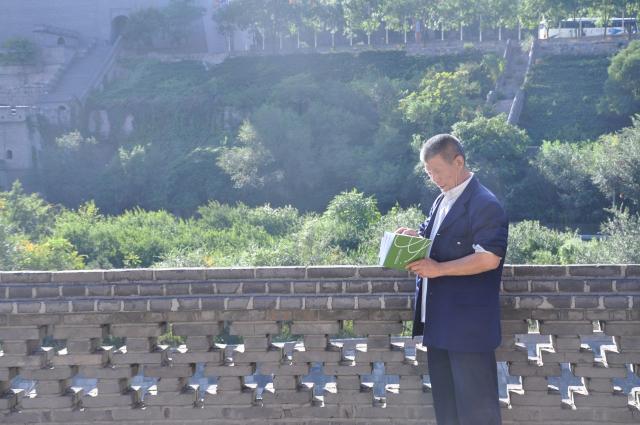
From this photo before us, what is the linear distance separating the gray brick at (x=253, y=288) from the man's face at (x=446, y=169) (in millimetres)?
1154

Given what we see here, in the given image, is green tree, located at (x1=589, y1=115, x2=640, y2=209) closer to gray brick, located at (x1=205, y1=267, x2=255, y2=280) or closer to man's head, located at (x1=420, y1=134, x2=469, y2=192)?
gray brick, located at (x1=205, y1=267, x2=255, y2=280)

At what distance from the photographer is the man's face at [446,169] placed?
4047 millimetres

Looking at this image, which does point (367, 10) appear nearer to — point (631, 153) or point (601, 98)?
point (601, 98)

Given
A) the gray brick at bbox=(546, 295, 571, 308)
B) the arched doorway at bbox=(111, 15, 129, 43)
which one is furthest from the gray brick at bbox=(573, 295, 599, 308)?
the arched doorway at bbox=(111, 15, 129, 43)

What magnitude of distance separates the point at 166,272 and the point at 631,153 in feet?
81.0

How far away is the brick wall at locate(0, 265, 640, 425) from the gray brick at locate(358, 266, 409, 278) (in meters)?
0.01

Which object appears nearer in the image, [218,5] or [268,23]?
[268,23]

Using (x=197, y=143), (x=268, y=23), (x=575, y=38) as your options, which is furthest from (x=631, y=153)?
(x=268, y=23)

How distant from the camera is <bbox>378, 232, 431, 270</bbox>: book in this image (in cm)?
397

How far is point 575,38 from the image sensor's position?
4297cm

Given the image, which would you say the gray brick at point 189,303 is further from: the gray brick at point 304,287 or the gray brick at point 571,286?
the gray brick at point 571,286

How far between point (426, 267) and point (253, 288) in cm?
108

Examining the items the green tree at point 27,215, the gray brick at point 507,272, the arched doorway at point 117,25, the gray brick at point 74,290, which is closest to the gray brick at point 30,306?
the gray brick at point 74,290

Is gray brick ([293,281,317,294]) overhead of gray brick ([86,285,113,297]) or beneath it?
beneath
